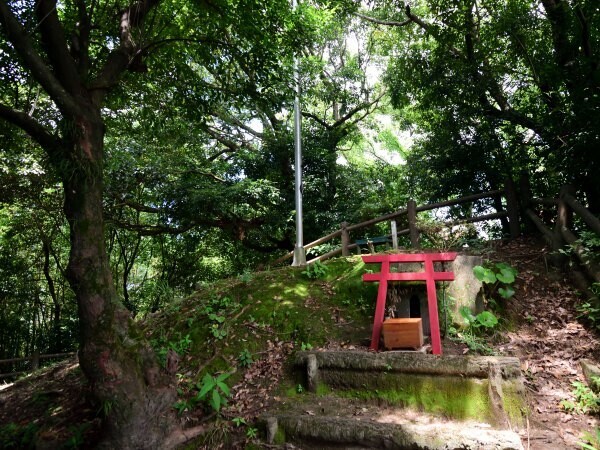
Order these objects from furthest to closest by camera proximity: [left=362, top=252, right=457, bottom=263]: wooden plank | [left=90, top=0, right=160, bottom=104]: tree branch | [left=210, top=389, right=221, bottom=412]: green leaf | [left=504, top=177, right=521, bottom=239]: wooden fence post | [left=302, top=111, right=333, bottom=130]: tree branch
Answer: [left=302, top=111, right=333, bottom=130]: tree branch < [left=504, top=177, right=521, bottom=239]: wooden fence post < [left=362, top=252, right=457, bottom=263]: wooden plank < [left=90, top=0, right=160, bottom=104]: tree branch < [left=210, top=389, right=221, bottom=412]: green leaf

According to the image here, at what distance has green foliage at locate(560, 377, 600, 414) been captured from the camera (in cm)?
329

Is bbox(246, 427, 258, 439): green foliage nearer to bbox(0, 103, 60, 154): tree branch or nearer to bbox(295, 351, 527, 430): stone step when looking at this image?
bbox(295, 351, 527, 430): stone step

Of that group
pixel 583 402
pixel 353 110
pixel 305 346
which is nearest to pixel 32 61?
pixel 305 346

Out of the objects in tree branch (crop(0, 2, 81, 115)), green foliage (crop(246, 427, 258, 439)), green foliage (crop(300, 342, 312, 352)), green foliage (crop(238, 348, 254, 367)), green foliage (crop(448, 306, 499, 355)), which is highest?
tree branch (crop(0, 2, 81, 115))

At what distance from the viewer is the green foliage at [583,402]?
10.8 feet

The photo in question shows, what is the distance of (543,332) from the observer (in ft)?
14.6

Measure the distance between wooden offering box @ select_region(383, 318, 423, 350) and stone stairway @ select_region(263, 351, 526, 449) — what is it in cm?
15

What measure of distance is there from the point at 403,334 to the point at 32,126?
409 centimetres

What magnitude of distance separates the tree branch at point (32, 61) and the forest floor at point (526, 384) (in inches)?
117

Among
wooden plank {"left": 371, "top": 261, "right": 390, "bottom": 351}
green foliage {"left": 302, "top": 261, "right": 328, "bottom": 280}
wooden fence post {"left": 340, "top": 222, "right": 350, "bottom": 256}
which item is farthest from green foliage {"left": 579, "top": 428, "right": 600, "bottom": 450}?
wooden fence post {"left": 340, "top": 222, "right": 350, "bottom": 256}

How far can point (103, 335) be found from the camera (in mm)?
3420

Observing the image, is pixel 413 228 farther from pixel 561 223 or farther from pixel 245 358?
pixel 245 358

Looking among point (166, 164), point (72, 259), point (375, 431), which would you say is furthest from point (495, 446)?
point (166, 164)

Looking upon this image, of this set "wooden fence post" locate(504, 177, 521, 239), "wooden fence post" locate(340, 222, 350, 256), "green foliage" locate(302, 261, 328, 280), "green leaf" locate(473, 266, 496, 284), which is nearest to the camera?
"green leaf" locate(473, 266, 496, 284)
